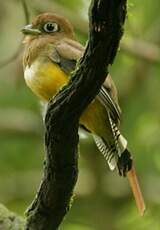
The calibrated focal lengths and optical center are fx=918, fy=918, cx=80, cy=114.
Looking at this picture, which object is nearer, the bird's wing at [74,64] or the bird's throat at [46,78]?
the bird's wing at [74,64]

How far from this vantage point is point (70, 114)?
153 inches

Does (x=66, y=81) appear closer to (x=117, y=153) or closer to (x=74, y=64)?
(x=74, y=64)

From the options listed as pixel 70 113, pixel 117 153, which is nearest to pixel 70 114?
pixel 70 113

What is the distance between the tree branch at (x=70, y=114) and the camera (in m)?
3.54

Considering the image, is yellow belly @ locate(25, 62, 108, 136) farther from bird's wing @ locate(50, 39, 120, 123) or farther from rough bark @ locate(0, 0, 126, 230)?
rough bark @ locate(0, 0, 126, 230)

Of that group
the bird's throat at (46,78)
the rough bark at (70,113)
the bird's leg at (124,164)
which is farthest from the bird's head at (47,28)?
the rough bark at (70,113)

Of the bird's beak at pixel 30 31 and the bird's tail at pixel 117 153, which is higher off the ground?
the bird's beak at pixel 30 31

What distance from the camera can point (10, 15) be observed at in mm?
9062

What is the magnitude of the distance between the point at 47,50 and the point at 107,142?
0.68 m

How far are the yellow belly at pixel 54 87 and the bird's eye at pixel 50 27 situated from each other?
627 mm

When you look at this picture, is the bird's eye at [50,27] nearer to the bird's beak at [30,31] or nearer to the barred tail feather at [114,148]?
the bird's beak at [30,31]

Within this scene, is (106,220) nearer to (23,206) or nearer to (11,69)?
(23,206)

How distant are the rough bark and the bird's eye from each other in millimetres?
1855

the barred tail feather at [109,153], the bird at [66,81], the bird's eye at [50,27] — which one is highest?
the bird's eye at [50,27]
